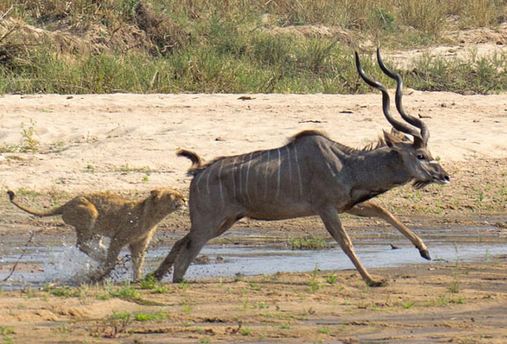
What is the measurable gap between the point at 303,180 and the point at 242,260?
1.36m

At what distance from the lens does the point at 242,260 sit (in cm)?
1034

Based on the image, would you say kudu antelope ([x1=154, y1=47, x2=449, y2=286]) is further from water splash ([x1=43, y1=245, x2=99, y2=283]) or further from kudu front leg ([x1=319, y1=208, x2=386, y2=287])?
water splash ([x1=43, y1=245, x2=99, y2=283])

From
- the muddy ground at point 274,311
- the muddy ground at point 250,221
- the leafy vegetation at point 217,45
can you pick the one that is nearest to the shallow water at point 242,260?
the muddy ground at point 250,221

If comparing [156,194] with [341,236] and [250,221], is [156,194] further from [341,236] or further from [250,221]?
[250,221]

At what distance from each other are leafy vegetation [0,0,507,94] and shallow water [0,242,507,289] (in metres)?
4.10

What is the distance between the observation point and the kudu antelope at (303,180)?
30.2ft

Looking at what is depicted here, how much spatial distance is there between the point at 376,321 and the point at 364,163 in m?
1.90

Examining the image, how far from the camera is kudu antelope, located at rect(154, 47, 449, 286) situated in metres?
9.20

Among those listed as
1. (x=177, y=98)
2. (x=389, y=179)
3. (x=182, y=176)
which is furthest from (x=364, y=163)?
(x=177, y=98)

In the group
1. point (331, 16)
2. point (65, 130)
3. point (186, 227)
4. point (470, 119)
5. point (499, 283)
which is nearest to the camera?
point (499, 283)

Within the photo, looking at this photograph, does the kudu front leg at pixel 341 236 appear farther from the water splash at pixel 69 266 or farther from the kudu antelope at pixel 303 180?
the water splash at pixel 69 266

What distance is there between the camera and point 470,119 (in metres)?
15.9

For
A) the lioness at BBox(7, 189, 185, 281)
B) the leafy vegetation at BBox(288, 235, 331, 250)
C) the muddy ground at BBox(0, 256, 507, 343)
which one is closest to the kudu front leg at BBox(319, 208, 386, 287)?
the muddy ground at BBox(0, 256, 507, 343)

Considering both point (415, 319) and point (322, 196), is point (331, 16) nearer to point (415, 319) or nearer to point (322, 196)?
point (322, 196)
